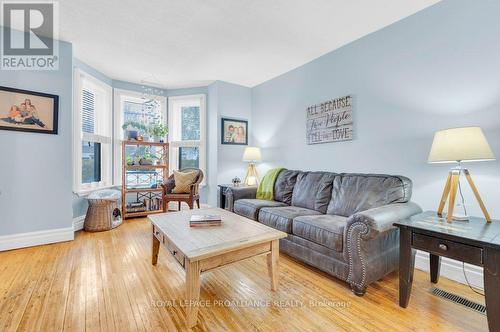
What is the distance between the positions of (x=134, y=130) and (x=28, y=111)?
1573mm

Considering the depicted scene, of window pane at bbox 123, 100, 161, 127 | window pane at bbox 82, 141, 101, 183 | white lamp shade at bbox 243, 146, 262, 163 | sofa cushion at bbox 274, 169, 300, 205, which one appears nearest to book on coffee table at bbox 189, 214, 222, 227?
sofa cushion at bbox 274, 169, 300, 205

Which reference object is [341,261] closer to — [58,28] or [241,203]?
[241,203]

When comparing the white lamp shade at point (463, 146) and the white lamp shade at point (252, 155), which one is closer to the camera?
the white lamp shade at point (463, 146)

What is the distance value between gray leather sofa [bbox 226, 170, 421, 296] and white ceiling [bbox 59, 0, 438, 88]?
64.3 inches

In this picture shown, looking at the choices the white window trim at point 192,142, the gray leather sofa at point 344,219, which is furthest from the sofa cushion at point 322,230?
the white window trim at point 192,142

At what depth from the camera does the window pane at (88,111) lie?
11.8 ft

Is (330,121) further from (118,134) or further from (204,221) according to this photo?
(118,134)

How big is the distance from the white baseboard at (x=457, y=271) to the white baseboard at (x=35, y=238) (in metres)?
4.04

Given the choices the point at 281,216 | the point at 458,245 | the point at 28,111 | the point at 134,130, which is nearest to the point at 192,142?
the point at 134,130

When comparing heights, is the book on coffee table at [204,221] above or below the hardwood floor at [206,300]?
above

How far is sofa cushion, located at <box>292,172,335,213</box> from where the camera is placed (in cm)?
265

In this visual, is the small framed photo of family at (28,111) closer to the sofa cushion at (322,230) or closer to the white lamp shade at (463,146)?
the sofa cushion at (322,230)

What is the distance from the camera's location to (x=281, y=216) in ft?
7.98

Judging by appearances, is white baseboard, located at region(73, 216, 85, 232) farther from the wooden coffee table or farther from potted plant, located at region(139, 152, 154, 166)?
the wooden coffee table
